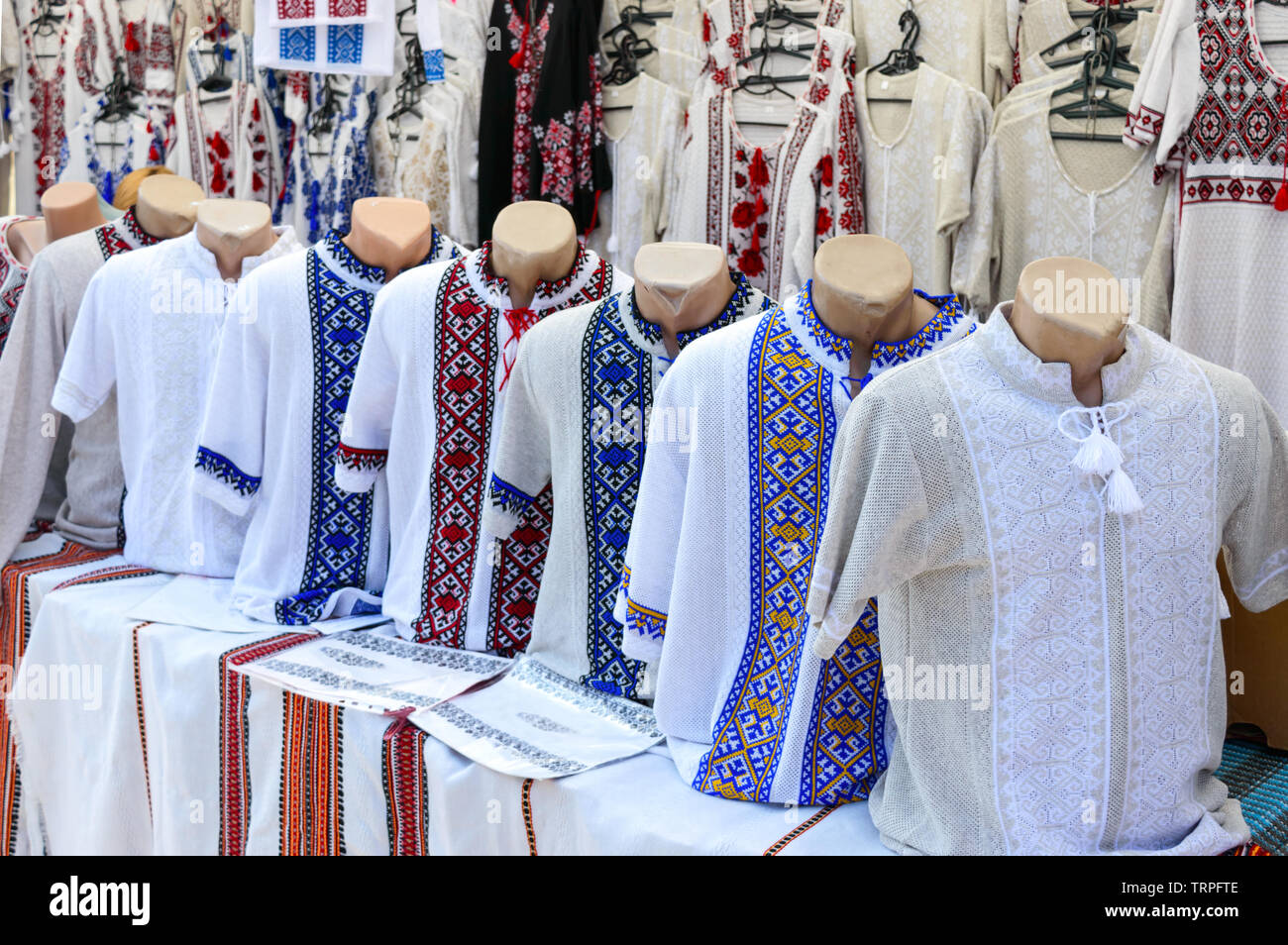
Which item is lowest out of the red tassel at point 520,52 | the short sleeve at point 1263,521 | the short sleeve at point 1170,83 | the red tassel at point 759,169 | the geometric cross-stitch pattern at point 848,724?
the geometric cross-stitch pattern at point 848,724

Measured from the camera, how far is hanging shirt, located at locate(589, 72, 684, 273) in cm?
374

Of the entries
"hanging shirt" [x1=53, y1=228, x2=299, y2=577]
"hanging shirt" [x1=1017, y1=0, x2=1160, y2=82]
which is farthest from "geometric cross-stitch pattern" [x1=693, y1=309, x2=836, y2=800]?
"hanging shirt" [x1=1017, y1=0, x2=1160, y2=82]

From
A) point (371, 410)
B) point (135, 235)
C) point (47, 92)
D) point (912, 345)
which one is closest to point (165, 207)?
point (135, 235)

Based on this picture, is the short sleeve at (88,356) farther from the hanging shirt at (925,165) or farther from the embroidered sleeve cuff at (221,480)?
the hanging shirt at (925,165)

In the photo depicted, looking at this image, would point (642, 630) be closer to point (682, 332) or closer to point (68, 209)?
point (682, 332)

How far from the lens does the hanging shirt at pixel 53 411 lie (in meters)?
2.80

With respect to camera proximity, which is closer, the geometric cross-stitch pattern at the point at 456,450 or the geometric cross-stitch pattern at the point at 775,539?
the geometric cross-stitch pattern at the point at 775,539

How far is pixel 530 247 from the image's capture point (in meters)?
2.22

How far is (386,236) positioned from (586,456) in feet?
2.35

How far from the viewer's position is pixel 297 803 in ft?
7.07

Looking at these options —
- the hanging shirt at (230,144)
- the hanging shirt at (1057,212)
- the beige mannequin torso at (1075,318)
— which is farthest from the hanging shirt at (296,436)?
the hanging shirt at (230,144)

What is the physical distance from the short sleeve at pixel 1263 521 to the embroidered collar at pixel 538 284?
3.75 feet

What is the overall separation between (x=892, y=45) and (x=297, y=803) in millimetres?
2471

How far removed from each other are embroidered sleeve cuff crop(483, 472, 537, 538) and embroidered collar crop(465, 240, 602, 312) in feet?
1.04
